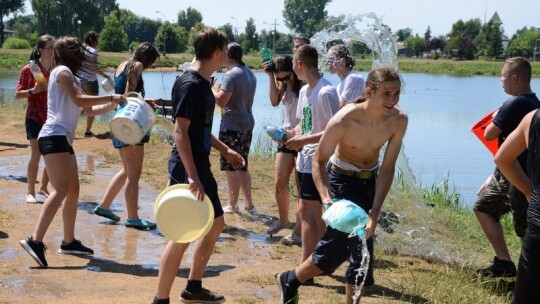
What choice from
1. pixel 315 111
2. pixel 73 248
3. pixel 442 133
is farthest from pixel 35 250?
pixel 442 133

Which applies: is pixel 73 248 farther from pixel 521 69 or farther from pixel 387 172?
pixel 521 69

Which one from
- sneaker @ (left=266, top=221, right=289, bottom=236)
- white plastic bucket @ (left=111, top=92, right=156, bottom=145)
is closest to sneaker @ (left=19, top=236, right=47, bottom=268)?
white plastic bucket @ (left=111, top=92, right=156, bottom=145)

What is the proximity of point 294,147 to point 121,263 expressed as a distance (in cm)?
179

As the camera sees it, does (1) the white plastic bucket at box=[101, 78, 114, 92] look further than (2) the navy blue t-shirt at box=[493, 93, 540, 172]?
Yes

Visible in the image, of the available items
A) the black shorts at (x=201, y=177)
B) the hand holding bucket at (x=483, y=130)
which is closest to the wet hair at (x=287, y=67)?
the hand holding bucket at (x=483, y=130)

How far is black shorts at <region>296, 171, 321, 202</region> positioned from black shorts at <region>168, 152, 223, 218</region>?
1.03 metres

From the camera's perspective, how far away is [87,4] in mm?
77250

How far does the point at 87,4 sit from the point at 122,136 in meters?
75.3

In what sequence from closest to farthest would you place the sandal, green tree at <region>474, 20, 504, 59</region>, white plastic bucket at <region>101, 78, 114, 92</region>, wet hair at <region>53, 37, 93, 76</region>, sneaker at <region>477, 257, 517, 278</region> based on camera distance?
1. wet hair at <region>53, 37, 93, 76</region>
2. sneaker at <region>477, 257, 517, 278</region>
3. white plastic bucket at <region>101, 78, 114, 92</region>
4. the sandal
5. green tree at <region>474, 20, 504, 59</region>

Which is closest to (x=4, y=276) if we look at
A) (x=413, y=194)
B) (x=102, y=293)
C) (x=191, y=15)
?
(x=102, y=293)

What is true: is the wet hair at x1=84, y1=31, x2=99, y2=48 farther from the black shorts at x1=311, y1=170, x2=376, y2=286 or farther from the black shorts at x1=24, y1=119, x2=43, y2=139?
the black shorts at x1=311, y1=170, x2=376, y2=286

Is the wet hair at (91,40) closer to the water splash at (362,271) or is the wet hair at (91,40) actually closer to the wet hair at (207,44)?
the wet hair at (207,44)

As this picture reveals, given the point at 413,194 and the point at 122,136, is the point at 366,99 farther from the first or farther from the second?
the point at 413,194

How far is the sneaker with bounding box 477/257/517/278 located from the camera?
6301 mm
